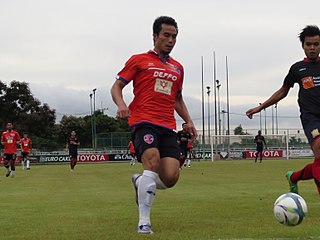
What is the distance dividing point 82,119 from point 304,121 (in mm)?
82018

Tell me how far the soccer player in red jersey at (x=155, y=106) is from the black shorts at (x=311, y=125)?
1702 mm

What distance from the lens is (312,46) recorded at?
688cm

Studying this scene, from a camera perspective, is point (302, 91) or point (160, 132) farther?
point (302, 91)

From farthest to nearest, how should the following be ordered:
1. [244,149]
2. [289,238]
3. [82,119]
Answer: [82,119] → [244,149] → [289,238]

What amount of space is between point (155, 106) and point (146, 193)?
39.2 inches

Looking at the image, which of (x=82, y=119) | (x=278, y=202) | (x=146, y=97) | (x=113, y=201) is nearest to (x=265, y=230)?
(x=278, y=202)

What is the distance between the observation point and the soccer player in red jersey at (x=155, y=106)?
6.00 meters

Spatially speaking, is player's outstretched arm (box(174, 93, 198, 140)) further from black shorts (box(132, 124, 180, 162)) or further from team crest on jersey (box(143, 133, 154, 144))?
team crest on jersey (box(143, 133, 154, 144))

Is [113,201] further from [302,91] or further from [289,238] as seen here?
[289,238]

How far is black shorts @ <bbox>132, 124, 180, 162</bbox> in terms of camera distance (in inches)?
237

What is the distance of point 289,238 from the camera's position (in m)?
5.32

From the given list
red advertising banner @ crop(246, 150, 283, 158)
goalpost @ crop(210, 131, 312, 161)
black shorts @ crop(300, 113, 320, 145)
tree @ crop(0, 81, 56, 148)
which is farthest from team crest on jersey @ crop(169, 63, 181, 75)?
tree @ crop(0, 81, 56, 148)

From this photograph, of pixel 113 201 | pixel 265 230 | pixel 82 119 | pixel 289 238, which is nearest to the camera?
pixel 289 238

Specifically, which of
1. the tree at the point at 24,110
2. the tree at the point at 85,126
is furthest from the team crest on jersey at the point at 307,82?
the tree at the point at 85,126
